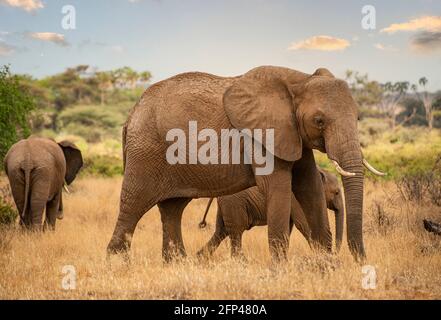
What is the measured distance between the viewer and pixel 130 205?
822 cm

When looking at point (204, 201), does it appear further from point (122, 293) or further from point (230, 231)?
point (122, 293)

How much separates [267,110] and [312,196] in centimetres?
112

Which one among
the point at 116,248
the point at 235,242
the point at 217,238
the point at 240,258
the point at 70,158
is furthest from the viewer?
the point at 70,158

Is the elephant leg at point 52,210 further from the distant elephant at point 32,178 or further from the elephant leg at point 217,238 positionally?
the elephant leg at point 217,238

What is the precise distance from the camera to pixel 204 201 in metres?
15.1

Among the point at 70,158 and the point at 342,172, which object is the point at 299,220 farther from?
the point at 70,158

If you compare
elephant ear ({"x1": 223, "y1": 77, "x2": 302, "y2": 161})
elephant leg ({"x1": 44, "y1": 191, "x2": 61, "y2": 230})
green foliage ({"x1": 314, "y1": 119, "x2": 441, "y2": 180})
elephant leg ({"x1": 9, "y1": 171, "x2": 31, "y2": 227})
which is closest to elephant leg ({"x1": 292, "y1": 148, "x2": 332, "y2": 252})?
elephant ear ({"x1": 223, "y1": 77, "x2": 302, "y2": 161})

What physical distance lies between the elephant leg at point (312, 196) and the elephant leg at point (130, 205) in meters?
1.65

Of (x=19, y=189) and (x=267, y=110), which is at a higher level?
(x=267, y=110)

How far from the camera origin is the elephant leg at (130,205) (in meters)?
8.12

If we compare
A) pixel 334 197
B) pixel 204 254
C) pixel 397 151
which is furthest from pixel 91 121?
pixel 204 254

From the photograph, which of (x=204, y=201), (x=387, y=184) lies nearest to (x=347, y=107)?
(x=204, y=201)

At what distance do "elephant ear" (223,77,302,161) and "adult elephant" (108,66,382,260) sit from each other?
0.03ft

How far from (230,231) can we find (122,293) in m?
2.92
